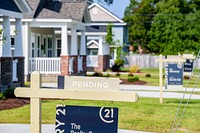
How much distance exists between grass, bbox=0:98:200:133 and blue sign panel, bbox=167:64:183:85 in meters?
1.00

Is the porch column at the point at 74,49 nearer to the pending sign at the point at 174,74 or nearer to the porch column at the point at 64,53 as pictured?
the porch column at the point at 64,53

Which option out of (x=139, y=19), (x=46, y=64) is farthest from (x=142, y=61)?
(x=46, y=64)

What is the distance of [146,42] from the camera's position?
6253 centimetres

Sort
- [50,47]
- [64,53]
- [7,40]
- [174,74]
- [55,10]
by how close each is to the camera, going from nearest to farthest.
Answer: [174,74], [7,40], [64,53], [55,10], [50,47]

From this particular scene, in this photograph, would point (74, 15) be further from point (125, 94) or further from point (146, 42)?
point (146, 42)

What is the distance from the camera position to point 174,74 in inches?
678

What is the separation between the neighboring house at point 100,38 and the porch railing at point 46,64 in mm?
13650

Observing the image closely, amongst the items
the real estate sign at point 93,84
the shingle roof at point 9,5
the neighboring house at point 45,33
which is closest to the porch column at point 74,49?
the neighboring house at point 45,33

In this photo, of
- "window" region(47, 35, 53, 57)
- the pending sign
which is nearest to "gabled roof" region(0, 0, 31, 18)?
the pending sign

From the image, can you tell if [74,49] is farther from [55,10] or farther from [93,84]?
[93,84]

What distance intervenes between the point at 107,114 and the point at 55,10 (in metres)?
21.7

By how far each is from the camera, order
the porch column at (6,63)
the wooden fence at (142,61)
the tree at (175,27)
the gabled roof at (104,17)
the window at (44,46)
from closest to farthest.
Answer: the porch column at (6,63) → the window at (44,46) → the gabled roof at (104,17) → the tree at (175,27) → the wooden fence at (142,61)

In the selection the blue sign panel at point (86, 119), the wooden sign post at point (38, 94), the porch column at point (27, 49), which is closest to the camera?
the blue sign panel at point (86, 119)

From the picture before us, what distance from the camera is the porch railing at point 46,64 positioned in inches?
1059
